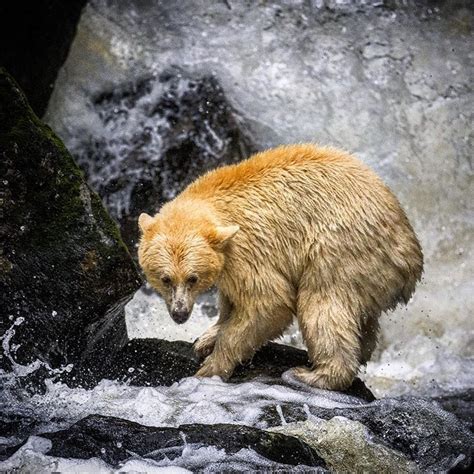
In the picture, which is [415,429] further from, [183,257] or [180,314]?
[183,257]

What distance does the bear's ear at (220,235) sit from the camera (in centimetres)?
726

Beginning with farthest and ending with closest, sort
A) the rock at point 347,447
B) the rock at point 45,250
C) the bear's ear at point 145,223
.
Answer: the bear's ear at point 145,223 → the rock at point 45,250 → the rock at point 347,447

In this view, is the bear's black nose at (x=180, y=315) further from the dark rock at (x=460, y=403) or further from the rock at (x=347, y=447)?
the dark rock at (x=460, y=403)

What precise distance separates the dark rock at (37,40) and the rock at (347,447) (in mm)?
6765

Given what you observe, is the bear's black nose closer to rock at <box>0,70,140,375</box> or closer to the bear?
A: the bear

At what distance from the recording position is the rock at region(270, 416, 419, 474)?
647cm

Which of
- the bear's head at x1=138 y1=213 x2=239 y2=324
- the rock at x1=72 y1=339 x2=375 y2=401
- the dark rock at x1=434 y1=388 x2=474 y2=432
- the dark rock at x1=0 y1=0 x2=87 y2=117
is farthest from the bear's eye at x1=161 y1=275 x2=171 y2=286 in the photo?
the dark rock at x1=0 y1=0 x2=87 y2=117

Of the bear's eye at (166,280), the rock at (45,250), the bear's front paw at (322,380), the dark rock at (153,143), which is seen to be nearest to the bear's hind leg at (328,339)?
the bear's front paw at (322,380)

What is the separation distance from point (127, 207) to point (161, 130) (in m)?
1.11

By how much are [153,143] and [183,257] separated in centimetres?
499

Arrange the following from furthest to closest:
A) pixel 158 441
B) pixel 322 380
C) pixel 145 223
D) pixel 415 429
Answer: pixel 322 380 → pixel 145 223 → pixel 415 429 → pixel 158 441

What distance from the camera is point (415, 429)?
23.1 ft

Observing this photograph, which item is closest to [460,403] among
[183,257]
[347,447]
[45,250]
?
[347,447]

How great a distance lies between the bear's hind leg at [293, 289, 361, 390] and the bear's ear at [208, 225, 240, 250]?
2.75ft
